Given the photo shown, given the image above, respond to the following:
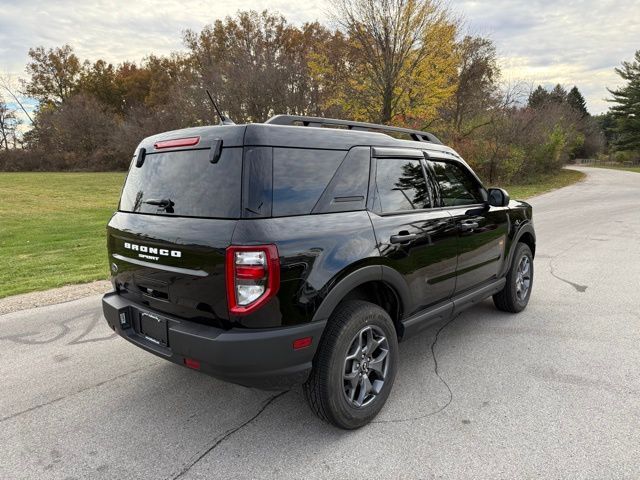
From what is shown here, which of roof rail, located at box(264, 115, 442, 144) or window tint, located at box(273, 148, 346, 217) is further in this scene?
roof rail, located at box(264, 115, 442, 144)

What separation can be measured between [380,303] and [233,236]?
1.26 meters

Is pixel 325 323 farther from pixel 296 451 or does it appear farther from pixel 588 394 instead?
pixel 588 394

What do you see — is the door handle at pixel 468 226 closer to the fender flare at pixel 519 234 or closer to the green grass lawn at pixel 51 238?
the fender flare at pixel 519 234

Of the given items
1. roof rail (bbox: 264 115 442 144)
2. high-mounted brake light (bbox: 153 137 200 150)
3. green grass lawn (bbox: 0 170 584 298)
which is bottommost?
green grass lawn (bbox: 0 170 584 298)

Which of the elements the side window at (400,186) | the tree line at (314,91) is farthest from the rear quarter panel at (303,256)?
the tree line at (314,91)

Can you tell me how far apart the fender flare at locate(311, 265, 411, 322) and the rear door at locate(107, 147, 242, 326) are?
22.1 inches

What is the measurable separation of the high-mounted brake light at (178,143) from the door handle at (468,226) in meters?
2.22

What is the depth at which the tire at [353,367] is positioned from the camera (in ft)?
8.29

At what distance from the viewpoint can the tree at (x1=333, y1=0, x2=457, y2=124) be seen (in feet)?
56.6

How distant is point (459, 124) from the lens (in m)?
25.1

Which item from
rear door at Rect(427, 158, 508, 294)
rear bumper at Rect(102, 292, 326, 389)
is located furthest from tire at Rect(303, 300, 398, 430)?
rear door at Rect(427, 158, 508, 294)

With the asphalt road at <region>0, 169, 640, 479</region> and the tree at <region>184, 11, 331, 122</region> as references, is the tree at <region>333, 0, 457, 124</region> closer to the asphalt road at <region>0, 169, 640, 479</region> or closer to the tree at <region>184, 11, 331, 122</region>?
the tree at <region>184, 11, 331, 122</region>

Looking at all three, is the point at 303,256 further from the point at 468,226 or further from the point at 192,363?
the point at 468,226

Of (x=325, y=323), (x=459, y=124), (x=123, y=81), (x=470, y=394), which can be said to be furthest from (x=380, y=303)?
(x=123, y=81)
